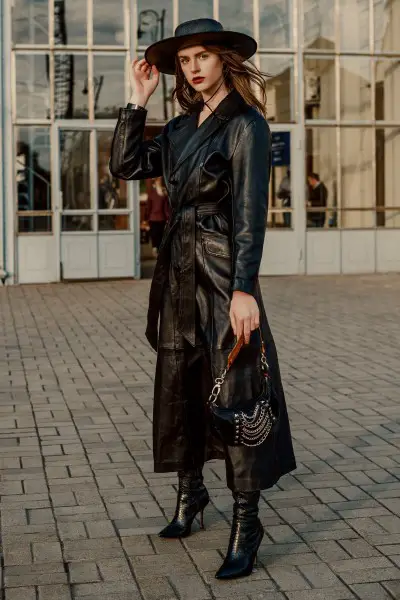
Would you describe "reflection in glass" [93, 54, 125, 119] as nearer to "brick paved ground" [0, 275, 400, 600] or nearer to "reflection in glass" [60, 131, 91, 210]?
"reflection in glass" [60, 131, 91, 210]

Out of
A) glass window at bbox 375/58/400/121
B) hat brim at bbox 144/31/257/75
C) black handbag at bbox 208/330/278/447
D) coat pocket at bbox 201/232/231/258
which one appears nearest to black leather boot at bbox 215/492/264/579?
black handbag at bbox 208/330/278/447

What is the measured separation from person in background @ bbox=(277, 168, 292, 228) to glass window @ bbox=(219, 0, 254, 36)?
2.63m

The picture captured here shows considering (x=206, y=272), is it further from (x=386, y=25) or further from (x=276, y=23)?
(x=386, y=25)

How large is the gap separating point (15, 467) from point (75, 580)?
1.92 metres

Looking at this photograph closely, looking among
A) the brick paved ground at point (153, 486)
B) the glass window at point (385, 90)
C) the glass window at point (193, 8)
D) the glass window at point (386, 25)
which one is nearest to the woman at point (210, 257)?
the brick paved ground at point (153, 486)

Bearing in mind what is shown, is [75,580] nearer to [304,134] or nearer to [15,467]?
[15,467]

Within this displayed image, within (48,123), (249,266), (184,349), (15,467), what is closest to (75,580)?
(184,349)

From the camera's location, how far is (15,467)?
5871mm

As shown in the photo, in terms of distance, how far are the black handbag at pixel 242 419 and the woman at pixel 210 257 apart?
0.11 ft

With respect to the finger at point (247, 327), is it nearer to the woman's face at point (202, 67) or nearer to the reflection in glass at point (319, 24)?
the woman's face at point (202, 67)

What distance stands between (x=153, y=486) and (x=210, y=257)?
1.67 m

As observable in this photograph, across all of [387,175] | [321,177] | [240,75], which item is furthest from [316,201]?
[240,75]

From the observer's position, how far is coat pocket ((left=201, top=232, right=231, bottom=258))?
13.5 ft

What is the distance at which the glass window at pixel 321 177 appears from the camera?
20359mm
